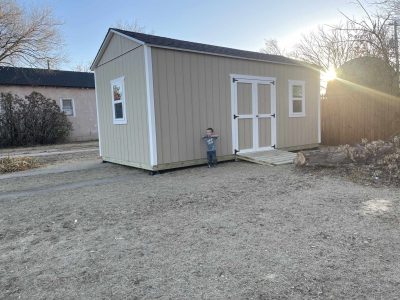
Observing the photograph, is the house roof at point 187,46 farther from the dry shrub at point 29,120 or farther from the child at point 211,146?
the dry shrub at point 29,120

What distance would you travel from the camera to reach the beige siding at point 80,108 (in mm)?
19844

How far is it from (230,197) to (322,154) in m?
3.18

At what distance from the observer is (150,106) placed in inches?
280

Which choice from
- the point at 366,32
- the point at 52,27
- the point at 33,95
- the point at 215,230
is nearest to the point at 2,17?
the point at 52,27

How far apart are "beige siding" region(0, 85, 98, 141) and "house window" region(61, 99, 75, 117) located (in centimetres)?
18

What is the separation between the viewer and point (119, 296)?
2406mm

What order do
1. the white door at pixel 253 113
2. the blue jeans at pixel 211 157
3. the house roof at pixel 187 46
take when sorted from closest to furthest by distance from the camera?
the house roof at pixel 187 46 < the blue jeans at pixel 211 157 < the white door at pixel 253 113

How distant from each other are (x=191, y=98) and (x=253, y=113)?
6.82 ft

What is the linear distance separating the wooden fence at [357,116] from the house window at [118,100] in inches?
319

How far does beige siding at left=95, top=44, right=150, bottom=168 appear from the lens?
7438 mm

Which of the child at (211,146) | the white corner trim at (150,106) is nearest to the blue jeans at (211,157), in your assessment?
the child at (211,146)

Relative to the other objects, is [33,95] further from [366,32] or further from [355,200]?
[355,200]

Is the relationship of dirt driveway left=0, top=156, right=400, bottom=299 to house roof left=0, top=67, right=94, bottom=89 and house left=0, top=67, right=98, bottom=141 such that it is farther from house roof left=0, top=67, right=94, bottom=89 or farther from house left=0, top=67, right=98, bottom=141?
house roof left=0, top=67, right=94, bottom=89

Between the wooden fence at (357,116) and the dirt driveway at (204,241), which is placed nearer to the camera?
the dirt driveway at (204,241)
